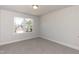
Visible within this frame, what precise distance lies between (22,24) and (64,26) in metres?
3.21

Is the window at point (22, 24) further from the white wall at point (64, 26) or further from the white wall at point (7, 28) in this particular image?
the white wall at point (64, 26)

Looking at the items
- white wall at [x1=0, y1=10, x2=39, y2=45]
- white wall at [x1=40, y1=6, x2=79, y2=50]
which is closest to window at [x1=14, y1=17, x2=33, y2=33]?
white wall at [x1=0, y1=10, x2=39, y2=45]

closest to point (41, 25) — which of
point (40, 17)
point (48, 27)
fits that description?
point (40, 17)

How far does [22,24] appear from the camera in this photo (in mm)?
6398

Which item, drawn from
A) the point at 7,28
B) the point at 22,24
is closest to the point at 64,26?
the point at 22,24

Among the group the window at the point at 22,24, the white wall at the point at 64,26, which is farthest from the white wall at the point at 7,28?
the white wall at the point at 64,26

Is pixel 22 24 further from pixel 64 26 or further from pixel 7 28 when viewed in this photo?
pixel 64 26

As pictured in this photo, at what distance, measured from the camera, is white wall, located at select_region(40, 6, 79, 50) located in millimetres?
3967

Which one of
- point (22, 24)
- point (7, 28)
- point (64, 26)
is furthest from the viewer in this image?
point (22, 24)

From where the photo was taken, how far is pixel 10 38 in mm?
5340

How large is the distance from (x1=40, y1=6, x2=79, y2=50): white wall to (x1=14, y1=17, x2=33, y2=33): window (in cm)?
152

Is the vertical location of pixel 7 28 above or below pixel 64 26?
below
